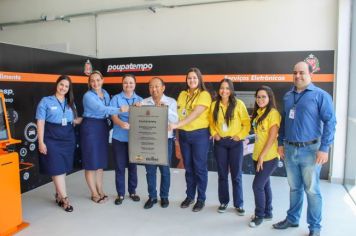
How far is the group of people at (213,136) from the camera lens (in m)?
2.62

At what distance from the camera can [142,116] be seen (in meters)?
3.24

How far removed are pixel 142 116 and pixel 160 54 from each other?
245 centimetres

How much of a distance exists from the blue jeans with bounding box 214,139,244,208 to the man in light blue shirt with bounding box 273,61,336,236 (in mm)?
500

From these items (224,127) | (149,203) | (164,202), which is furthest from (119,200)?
(224,127)

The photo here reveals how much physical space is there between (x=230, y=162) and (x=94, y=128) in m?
1.60

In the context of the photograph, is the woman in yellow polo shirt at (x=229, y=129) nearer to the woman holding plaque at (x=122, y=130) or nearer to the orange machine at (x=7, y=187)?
the woman holding plaque at (x=122, y=130)

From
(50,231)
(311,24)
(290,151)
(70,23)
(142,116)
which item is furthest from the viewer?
(70,23)

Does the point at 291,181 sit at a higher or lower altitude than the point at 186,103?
lower

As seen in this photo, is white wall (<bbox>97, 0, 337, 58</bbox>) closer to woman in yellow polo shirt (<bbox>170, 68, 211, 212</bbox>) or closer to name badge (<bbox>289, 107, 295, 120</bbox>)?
woman in yellow polo shirt (<bbox>170, 68, 211, 212</bbox>)

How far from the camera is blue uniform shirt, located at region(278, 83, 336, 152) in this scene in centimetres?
251

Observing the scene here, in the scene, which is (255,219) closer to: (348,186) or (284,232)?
(284,232)

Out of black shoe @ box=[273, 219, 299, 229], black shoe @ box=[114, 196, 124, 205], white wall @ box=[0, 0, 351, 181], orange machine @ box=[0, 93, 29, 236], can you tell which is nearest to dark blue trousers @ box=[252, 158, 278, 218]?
black shoe @ box=[273, 219, 299, 229]

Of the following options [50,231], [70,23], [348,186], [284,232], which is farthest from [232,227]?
[70,23]

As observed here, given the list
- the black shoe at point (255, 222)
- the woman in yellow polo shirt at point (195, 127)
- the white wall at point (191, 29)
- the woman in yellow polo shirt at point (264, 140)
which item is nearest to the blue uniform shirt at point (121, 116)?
the woman in yellow polo shirt at point (195, 127)
